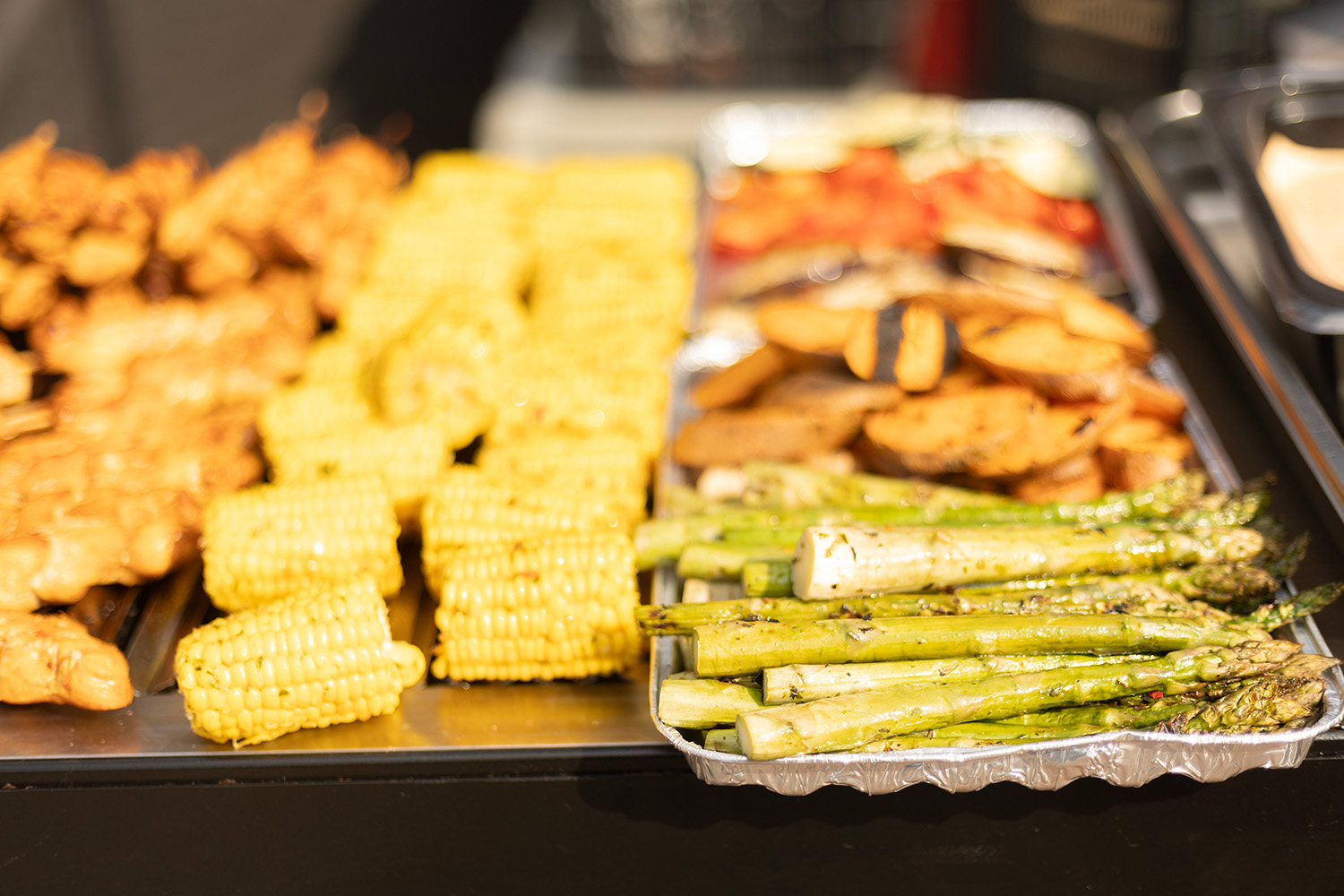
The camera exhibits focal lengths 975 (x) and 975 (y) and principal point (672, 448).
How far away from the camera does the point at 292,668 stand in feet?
8.23

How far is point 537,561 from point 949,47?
7148mm

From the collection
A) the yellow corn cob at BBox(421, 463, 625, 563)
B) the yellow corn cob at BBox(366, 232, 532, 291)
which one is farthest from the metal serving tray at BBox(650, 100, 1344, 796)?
the yellow corn cob at BBox(366, 232, 532, 291)

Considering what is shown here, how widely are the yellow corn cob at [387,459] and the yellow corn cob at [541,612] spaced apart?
0.57 m

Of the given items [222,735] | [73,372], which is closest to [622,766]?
[222,735]

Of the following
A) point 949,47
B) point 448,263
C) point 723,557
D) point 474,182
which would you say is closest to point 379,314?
point 448,263

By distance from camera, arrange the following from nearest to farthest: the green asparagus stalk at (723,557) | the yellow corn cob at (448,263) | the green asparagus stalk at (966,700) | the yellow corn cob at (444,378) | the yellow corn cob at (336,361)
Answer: the green asparagus stalk at (966,700), the green asparagus stalk at (723,557), the yellow corn cob at (444,378), the yellow corn cob at (336,361), the yellow corn cob at (448,263)

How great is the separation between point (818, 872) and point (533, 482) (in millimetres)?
1430

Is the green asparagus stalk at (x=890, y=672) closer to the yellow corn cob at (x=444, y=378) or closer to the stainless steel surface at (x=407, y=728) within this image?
the stainless steel surface at (x=407, y=728)

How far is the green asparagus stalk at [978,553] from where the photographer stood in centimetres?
250

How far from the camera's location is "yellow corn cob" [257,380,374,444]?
3.55 m

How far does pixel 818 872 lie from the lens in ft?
8.51

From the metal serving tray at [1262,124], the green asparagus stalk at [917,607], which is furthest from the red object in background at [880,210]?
the green asparagus stalk at [917,607]

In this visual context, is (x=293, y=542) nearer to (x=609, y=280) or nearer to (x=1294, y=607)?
(x=609, y=280)

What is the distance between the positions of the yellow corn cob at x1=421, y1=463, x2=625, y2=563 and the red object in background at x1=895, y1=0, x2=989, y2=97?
6.28 metres
